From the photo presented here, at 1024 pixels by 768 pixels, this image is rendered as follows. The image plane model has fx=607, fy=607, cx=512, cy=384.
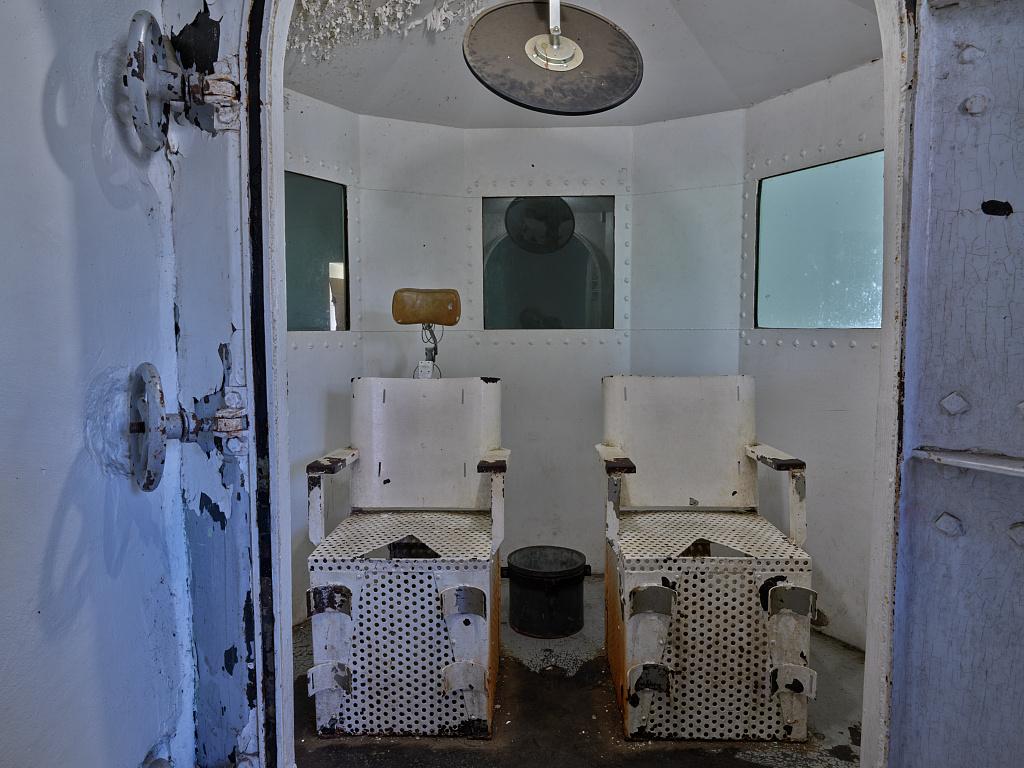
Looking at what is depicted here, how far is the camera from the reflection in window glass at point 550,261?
11.5 ft

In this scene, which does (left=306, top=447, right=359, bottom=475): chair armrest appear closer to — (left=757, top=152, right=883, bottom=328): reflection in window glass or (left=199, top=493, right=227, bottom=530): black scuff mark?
(left=199, top=493, right=227, bottom=530): black scuff mark

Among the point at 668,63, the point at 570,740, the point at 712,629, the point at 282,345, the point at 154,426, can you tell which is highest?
the point at 668,63

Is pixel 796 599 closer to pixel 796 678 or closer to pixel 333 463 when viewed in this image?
pixel 796 678

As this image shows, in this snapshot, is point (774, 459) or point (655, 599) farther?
point (774, 459)

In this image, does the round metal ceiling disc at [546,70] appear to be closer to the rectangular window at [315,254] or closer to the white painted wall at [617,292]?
the white painted wall at [617,292]

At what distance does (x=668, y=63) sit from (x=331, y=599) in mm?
2841

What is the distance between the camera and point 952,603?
100 centimetres

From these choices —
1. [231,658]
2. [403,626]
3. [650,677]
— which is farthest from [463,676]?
[231,658]

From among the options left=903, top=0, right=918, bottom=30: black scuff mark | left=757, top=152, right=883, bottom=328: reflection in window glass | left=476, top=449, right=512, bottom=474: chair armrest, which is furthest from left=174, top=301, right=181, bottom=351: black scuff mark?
left=757, top=152, right=883, bottom=328: reflection in window glass

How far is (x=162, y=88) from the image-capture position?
0.86 meters

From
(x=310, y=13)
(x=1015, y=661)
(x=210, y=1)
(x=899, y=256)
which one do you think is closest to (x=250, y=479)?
(x=210, y=1)

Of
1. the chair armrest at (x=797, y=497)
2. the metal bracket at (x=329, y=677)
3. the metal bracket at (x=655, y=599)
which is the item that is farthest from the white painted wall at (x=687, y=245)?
the metal bracket at (x=329, y=677)

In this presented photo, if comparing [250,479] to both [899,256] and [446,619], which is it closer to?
[899,256]

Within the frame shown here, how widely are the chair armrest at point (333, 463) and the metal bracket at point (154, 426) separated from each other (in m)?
1.45
